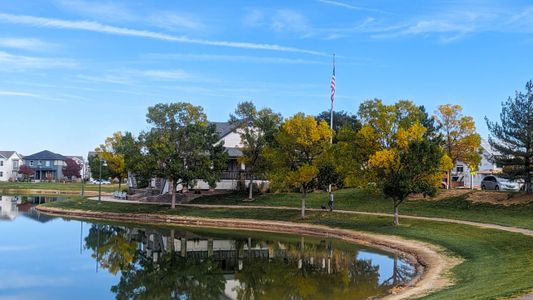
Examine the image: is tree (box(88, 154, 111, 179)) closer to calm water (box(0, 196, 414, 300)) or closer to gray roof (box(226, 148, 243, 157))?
gray roof (box(226, 148, 243, 157))

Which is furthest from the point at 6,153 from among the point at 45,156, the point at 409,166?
the point at 409,166

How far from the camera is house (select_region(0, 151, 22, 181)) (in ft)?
469

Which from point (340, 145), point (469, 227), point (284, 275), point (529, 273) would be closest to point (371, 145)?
point (340, 145)

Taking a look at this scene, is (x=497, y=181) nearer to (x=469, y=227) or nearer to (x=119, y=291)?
(x=469, y=227)

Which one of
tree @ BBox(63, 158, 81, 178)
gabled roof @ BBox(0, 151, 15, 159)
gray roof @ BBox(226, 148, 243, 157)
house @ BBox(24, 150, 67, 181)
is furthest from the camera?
house @ BBox(24, 150, 67, 181)

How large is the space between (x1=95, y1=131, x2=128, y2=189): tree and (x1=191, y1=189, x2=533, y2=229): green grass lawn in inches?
684

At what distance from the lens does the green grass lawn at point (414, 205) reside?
128ft

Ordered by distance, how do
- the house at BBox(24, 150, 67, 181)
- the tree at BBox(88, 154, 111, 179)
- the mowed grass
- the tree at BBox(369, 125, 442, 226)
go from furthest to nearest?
the house at BBox(24, 150, 67, 181), the tree at BBox(88, 154, 111, 179), the tree at BBox(369, 125, 442, 226), the mowed grass

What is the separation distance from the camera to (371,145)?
41.3 meters

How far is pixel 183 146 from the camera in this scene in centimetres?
5503

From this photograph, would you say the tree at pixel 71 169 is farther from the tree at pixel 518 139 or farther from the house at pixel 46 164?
the tree at pixel 518 139

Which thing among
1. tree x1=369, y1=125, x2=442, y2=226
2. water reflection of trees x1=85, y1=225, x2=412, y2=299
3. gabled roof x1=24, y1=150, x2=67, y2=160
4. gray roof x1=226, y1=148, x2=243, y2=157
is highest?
gabled roof x1=24, y1=150, x2=67, y2=160

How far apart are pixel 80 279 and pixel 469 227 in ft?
76.6

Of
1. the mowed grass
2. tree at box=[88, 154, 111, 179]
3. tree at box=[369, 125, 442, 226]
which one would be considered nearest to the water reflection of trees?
the mowed grass
